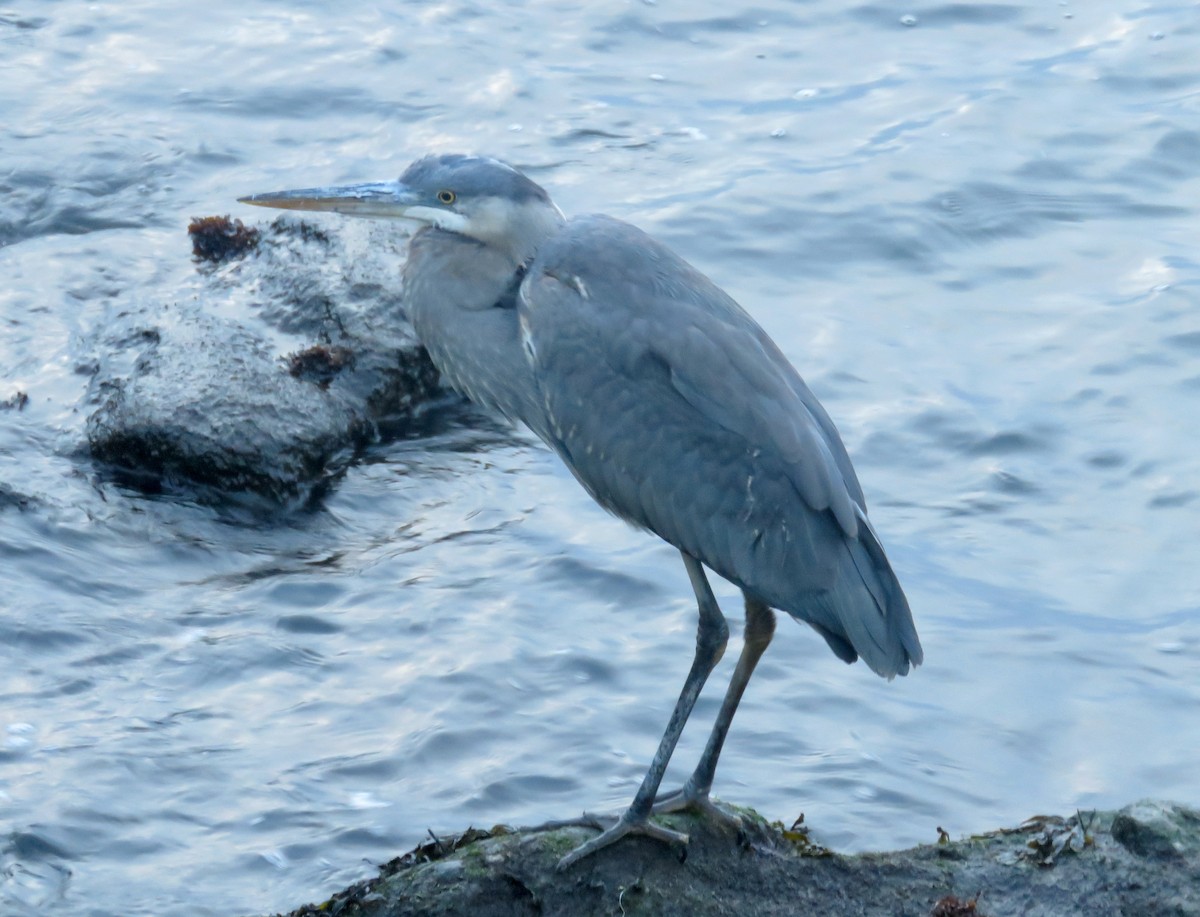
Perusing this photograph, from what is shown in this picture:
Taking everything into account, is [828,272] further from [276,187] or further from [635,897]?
[635,897]

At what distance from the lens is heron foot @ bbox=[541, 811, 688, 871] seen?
4.20 meters

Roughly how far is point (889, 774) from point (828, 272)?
404 cm

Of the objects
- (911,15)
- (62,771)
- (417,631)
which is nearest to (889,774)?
(417,631)

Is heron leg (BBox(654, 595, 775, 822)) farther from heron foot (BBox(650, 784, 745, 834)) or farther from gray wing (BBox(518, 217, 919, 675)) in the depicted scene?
gray wing (BBox(518, 217, 919, 675))

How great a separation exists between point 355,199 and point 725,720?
1.86 m

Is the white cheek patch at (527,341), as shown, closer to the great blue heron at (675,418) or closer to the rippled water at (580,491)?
the great blue heron at (675,418)

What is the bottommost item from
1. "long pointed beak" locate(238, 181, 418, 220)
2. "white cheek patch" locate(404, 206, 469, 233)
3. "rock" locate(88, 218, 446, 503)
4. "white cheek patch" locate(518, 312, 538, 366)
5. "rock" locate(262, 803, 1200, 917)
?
"rock" locate(262, 803, 1200, 917)

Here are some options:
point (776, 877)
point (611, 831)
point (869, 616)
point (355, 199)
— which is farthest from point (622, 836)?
point (355, 199)

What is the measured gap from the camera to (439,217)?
491 centimetres

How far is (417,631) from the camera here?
6.32 m

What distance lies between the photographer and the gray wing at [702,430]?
14.6 feet

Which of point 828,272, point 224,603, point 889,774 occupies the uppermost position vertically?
point 828,272

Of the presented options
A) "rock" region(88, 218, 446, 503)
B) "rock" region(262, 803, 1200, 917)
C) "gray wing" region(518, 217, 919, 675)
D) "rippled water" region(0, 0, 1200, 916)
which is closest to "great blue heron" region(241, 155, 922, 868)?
"gray wing" region(518, 217, 919, 675)

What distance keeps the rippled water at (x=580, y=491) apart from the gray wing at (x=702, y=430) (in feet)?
4.51
